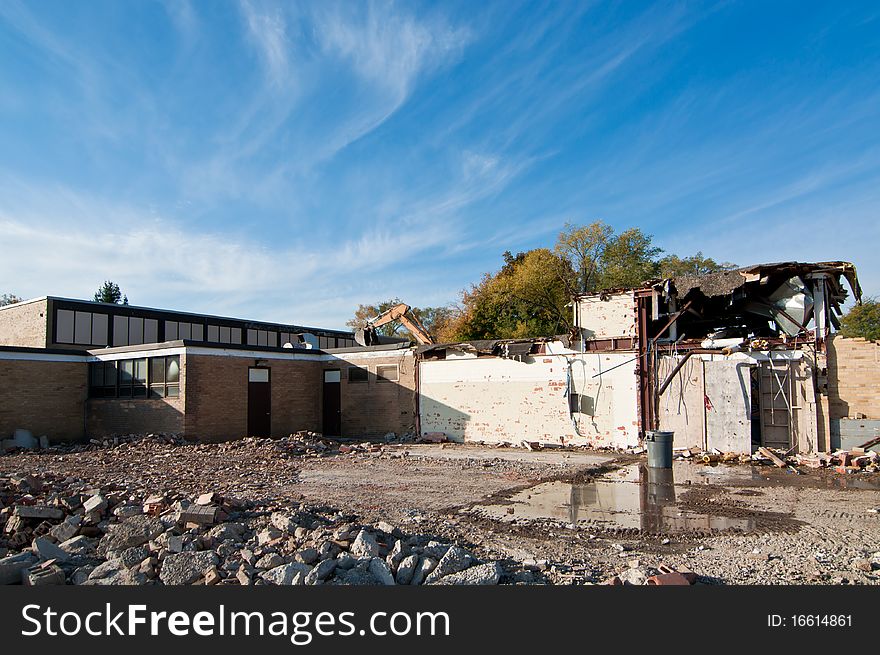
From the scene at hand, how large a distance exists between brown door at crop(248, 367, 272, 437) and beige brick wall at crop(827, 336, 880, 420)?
1782 cm

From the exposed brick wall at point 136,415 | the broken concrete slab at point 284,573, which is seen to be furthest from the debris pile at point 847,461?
the exposed brick wall at point 136,415

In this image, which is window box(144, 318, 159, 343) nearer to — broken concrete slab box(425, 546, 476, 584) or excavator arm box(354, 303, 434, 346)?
excavator arm box(354, 303, 434, 346)

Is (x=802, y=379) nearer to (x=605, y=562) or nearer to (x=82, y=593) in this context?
(x=605, y=562)

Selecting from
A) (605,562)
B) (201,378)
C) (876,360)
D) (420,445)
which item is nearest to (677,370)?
(876,360)

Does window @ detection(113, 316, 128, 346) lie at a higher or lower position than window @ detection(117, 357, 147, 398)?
higher

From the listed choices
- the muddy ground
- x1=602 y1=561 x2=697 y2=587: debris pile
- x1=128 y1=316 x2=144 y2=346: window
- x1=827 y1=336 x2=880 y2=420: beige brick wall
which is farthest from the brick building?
x1=602 y1=561 x2=697 y2=587: debris pile

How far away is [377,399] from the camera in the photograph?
22891 millimetres

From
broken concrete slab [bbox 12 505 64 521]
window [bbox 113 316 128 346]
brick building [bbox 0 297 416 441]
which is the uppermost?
window [bbox 113 316 128 346]

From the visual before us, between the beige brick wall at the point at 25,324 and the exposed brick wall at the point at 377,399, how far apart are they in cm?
1528

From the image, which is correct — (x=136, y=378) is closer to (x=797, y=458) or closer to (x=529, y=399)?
(x=529, y=399)

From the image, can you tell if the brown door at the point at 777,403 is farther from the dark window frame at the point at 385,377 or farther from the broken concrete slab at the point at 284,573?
the broken concrete slab at the point at 284,573

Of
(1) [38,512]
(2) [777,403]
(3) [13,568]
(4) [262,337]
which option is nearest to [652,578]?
(3) [13,568]

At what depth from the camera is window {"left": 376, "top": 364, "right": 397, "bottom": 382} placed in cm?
2264

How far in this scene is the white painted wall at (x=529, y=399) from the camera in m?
17.9
